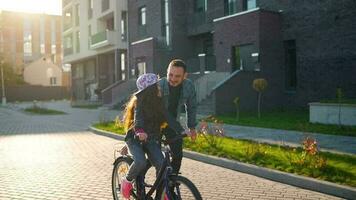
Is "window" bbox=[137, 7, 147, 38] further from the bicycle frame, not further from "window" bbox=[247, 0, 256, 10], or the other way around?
the bicycle frame

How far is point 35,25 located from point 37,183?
82712 millimetres

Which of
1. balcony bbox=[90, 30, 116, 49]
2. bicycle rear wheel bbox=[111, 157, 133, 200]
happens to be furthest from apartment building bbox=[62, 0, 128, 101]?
bicycle rear wheel bbox=[111, 157, 133, 200]

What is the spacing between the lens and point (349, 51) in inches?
786

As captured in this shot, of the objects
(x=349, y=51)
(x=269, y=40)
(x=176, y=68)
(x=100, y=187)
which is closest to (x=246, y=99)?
(x=269, y=40)

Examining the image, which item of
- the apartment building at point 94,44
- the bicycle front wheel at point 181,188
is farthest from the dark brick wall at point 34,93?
the bicycle front wheel at point 181,188

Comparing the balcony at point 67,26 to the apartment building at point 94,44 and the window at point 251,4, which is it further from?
the window at point 251,4

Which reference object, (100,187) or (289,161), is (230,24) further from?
(100,187)

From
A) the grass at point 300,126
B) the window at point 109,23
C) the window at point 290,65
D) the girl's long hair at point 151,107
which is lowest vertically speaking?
the grass at point 300,126

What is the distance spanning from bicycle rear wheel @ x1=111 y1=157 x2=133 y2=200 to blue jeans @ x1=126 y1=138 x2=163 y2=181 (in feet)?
Result: 1.32

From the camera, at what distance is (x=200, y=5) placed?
31.0 meters

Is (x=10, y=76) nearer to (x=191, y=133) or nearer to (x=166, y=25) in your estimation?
(x=166, y=25)

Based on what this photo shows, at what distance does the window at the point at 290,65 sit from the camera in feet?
75.5

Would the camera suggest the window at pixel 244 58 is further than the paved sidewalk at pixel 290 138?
Yes

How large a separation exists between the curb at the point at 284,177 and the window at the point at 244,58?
13435 millimetres
